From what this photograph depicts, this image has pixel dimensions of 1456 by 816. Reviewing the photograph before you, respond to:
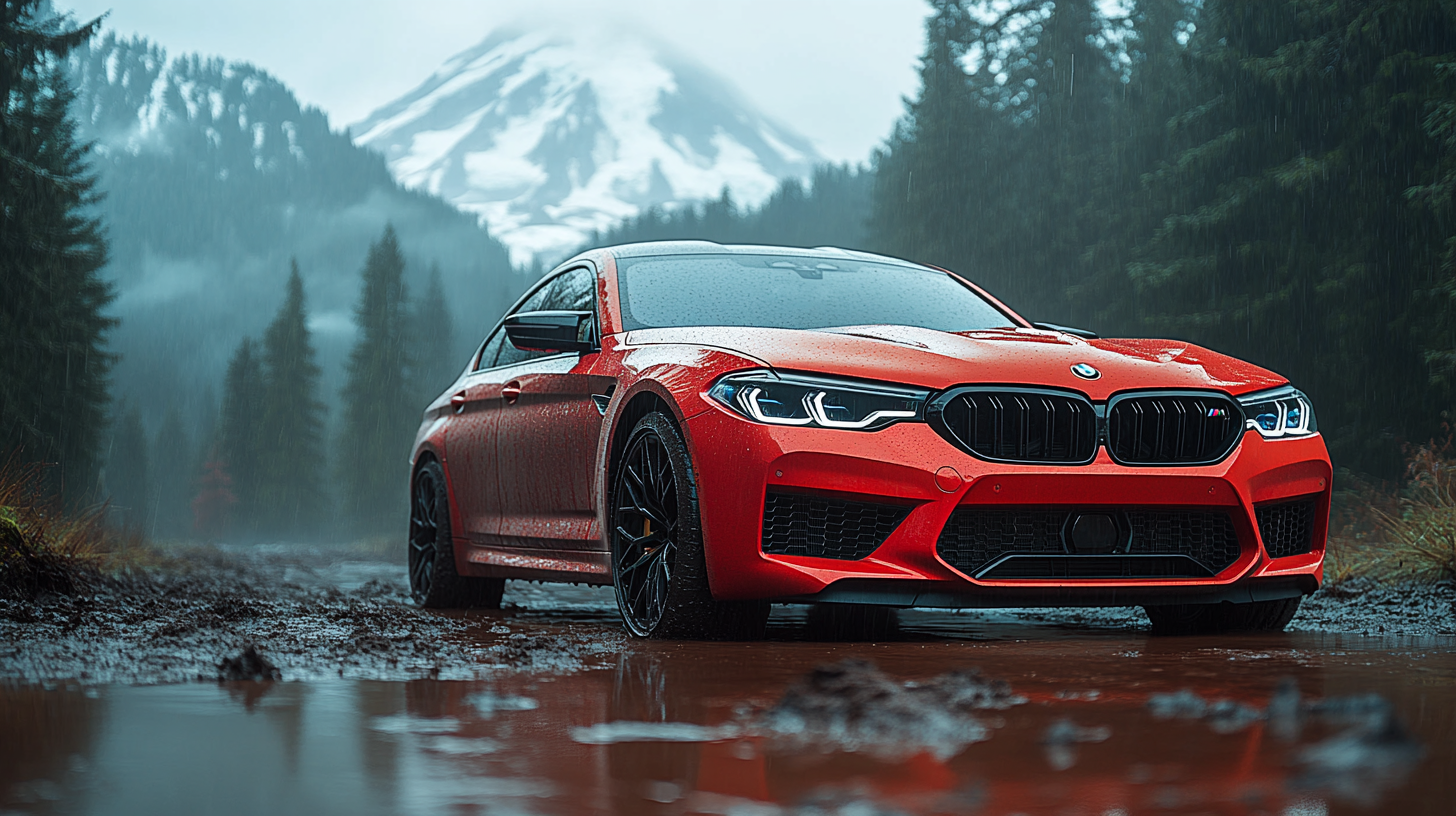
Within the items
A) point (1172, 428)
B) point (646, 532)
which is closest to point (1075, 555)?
point (1172, 428)

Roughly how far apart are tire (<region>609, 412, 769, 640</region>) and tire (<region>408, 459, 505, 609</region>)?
2176mm

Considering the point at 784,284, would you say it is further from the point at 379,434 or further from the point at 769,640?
the point at 379,434

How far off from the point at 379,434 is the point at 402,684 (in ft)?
284

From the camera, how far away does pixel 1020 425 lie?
4.48 m

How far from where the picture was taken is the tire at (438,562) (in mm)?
6973

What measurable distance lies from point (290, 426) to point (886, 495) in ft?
296

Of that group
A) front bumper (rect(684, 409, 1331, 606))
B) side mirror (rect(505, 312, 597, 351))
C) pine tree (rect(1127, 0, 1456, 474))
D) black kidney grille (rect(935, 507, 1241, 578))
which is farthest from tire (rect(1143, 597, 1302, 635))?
pine tree (rect(1127, 0, 1456, 474))

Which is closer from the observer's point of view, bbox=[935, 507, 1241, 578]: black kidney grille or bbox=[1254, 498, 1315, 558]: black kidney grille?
bbox=[935, 507, 1241, 578]: black kidney grille

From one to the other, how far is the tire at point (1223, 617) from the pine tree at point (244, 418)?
9455 centimetres

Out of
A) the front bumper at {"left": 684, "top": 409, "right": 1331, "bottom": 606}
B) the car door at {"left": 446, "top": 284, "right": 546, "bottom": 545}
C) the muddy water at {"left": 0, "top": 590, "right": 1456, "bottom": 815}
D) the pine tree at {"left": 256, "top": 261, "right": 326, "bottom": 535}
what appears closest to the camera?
the muddy water at {"left": 0, "top": 590, "right": 1456, "bottom": 815}

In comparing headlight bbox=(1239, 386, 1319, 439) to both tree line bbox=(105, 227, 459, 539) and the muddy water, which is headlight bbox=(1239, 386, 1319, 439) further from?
tree line bbox=(105, 227, 459, 539)

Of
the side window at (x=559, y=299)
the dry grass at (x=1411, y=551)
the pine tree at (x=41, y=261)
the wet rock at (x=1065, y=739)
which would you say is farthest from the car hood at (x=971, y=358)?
the pine tree at (x=41, y=261)

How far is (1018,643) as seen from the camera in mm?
4359

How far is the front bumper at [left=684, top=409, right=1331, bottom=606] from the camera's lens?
4270 mm
